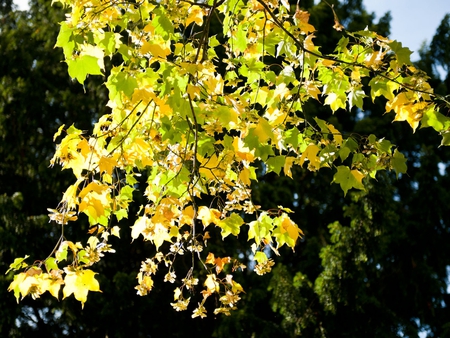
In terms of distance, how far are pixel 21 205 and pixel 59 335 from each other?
1300 mm

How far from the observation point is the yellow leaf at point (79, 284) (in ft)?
4.96

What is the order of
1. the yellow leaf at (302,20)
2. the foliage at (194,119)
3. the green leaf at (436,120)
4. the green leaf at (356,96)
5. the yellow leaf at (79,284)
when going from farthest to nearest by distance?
1. the green leaf at (356,96)
2. the yellow leaf at (302,20)
3. the green leaf at (436,120)
4. the foliage at (194,119)
5. the yellow leaf at (79,284)

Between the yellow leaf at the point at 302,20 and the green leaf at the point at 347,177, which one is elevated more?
the yellow leaf at the point at 302,20

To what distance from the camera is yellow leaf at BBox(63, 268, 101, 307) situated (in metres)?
1.51

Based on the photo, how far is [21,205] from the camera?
4883 millimetres

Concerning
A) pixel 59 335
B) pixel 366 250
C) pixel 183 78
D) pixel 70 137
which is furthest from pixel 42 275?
pixel 59 335

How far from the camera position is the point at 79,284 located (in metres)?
1.53

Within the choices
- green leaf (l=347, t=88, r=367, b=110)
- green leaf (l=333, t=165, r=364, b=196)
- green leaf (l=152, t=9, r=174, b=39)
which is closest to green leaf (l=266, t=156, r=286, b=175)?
green leaf (l=333, t=165, r=364, b=196)

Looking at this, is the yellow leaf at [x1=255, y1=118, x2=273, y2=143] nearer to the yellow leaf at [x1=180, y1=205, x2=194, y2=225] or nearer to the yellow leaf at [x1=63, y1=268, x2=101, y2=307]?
the yellow leaf at [x1=180, y1=205, x2=194, y2=225]

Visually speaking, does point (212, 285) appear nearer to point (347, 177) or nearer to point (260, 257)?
point (260, 257)

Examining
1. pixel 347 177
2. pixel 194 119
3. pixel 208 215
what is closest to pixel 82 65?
pixel 194 119

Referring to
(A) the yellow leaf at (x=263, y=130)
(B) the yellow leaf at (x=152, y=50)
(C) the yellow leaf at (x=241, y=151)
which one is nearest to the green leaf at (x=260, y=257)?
(C) the yellow leaf at (x=241, y=151)

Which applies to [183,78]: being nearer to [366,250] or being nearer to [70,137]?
[70,137]

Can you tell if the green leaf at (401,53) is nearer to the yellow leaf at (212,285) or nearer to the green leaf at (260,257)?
the green leaf at (260,257)
